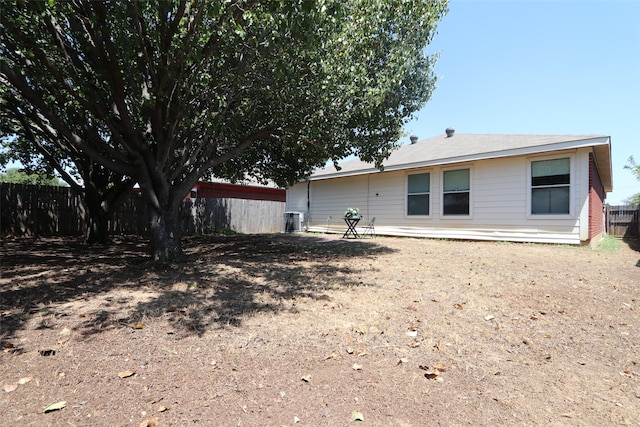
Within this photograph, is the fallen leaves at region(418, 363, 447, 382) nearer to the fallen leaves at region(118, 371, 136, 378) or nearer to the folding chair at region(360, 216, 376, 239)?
the fallen leaves at region(118, 371, 136, 378)

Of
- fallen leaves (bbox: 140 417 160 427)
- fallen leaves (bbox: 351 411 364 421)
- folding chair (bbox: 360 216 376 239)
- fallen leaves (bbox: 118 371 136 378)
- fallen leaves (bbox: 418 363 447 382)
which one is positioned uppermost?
folding chair (bbox: 360 216 376 239)

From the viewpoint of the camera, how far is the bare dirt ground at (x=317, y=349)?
204cm

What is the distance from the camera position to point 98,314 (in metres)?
3.38

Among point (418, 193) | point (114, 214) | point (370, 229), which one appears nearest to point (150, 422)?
point (418, 193)

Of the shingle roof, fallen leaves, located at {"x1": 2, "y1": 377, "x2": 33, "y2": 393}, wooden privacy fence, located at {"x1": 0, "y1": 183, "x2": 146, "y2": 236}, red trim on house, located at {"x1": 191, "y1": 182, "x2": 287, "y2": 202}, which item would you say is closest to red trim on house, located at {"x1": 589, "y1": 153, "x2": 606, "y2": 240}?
the shingle roof

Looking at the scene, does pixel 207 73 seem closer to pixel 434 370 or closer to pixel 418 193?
pixel 434 370

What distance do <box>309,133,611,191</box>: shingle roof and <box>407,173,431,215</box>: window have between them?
0.66 metres

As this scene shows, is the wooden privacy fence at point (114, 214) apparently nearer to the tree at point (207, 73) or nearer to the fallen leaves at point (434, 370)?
the tree at point (207, 73)

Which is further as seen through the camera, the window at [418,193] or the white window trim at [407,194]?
the window at [418,193]

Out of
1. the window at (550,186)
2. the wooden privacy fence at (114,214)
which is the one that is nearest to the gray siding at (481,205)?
the window at (550,186)

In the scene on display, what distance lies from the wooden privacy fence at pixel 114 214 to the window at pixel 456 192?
9.41 m

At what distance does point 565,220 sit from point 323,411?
9.58 metres

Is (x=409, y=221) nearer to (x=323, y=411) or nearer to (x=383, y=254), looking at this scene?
(x=383, y=254)

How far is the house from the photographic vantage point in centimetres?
887
